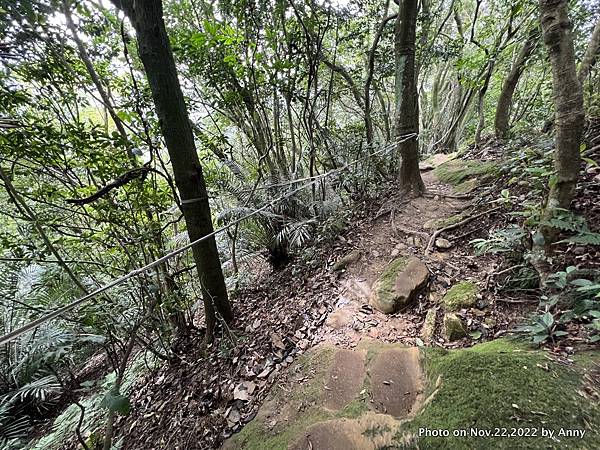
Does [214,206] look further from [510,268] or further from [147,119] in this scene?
[510,268]

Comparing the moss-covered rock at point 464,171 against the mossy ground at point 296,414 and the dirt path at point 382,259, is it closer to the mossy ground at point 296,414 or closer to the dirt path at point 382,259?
the dirt path at point 382,259

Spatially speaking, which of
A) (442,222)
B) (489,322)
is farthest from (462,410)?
(442,222)

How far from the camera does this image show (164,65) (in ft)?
6.21

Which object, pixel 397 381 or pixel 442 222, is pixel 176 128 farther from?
pixel 442 222

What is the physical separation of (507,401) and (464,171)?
135 inches

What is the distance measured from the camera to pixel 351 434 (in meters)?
1.31

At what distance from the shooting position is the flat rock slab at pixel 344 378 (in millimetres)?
1552

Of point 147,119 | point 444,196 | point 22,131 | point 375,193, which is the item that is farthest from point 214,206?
point 444,196

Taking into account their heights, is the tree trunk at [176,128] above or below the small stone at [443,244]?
above

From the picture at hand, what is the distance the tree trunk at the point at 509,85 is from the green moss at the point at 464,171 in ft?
3.79

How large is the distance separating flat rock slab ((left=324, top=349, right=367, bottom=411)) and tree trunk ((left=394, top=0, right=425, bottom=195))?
224 centimetres

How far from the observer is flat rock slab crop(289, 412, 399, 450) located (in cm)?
123

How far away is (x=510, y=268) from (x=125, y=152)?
119 inches

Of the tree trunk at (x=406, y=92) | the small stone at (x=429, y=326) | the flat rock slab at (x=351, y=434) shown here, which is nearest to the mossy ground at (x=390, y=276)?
the small stone at (x=429, y=326)
